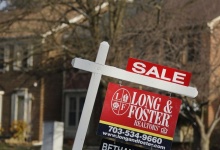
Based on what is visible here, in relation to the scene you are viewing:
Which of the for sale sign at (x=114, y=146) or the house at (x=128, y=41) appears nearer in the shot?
the for sale sign at (x=114, y=146)

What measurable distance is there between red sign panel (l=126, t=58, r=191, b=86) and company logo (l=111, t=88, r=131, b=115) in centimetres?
32

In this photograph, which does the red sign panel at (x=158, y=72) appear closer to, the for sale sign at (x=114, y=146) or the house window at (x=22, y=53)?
the for sale sign at (x=114, y=146)

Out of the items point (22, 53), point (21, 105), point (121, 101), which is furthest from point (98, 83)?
point (21, 105)

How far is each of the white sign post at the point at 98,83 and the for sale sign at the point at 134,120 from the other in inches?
6.1

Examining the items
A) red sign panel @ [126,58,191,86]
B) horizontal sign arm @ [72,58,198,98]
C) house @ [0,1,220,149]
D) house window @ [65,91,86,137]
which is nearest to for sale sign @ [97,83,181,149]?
horizontal sign arm @ [72,58,198,98]

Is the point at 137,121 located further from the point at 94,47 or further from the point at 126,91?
the point at 94,47

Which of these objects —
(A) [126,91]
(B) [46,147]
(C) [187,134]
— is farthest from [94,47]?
(A) [126,91]

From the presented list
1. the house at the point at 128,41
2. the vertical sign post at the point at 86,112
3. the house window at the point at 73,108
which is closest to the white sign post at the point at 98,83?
the vertical sign post at the point at 86,112

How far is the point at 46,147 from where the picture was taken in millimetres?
14953

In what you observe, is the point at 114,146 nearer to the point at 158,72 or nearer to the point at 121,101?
the point at 121,101

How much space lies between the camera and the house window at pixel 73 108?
99.8 feet

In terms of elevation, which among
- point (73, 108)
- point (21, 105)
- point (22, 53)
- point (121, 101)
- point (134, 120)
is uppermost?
point (22, 53)

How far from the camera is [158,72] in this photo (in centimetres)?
740

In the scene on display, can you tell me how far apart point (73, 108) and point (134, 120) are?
77.5 ft
